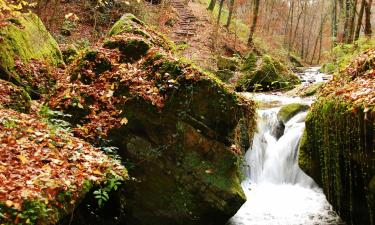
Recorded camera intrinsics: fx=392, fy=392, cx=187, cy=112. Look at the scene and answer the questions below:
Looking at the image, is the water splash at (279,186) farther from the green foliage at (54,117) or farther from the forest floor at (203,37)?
the forest floor at (203,37)

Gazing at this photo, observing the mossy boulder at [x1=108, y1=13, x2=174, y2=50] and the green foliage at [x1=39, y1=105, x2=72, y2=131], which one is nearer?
the green foliage at [x1=39, y1=105, x2=72, y2=131]

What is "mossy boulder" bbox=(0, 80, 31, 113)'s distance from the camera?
743 centimetres

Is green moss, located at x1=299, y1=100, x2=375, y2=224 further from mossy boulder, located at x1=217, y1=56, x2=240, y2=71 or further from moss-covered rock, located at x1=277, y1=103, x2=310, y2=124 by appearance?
mossy boulder, located at x1=217, y1=56, x2=240, y2=71

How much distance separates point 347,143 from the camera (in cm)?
645

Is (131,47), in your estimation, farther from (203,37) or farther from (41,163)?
(203,37)

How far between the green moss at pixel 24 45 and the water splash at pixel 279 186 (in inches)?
237

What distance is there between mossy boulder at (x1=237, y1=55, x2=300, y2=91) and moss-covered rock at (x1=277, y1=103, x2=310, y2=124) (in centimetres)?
440

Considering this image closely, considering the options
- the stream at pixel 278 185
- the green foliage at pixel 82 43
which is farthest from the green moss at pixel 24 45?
the stream at pixel 278 185

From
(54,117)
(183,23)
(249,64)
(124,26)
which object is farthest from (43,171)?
(183,23)

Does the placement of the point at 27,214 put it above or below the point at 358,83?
below

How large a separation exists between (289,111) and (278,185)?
251 centimetres

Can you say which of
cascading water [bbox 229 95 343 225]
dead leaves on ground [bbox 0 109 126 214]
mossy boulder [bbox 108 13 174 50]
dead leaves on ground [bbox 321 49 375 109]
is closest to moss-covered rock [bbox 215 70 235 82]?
cascading water [bbox 229 95 343 225]

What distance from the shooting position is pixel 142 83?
25.1ft

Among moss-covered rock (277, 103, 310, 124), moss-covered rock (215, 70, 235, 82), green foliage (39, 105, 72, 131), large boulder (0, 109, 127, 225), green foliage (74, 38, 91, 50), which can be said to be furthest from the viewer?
moss-covered rock (215, 70, 235, 82)
